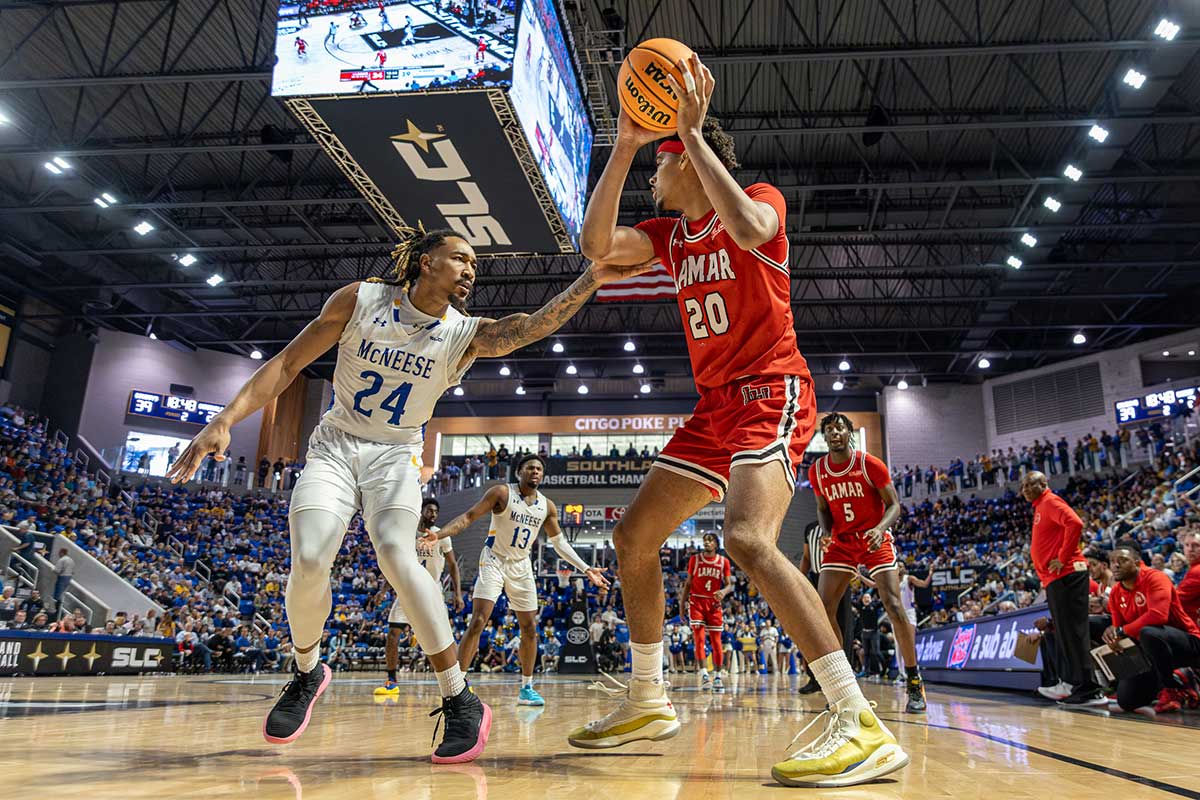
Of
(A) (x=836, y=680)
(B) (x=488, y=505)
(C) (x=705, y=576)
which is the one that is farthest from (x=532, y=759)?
(C) (x=705, y=576)

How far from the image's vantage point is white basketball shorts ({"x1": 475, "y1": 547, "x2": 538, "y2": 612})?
763 cm

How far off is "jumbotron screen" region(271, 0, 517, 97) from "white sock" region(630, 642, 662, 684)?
245 inches

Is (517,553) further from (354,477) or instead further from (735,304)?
(735,304)

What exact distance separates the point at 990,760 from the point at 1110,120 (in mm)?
16751

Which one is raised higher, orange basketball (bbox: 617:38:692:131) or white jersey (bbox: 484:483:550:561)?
orange basketball (bbox: 617:38:692:131)

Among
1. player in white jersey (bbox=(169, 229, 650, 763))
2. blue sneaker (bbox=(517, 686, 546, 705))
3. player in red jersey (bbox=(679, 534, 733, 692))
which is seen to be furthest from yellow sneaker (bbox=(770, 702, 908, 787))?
player in red jersey (bbox=(679, 534, 733, 692))

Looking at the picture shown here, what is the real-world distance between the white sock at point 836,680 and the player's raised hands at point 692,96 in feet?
5.99

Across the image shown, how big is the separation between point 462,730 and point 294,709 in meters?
0.77

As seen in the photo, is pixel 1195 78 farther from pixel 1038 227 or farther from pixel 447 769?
pixel 447 769

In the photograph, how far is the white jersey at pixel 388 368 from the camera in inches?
137

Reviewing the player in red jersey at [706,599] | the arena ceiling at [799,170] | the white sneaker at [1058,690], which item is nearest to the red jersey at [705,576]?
the player in red jersey at [706,599]

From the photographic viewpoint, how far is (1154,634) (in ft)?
19.6

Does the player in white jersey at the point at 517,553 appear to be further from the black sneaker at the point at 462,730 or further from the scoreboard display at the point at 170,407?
the scoreboard display at the point at 170,407

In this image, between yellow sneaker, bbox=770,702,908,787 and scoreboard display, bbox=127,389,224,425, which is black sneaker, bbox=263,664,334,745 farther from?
scoreboard display, bbox=127,389,224,425
